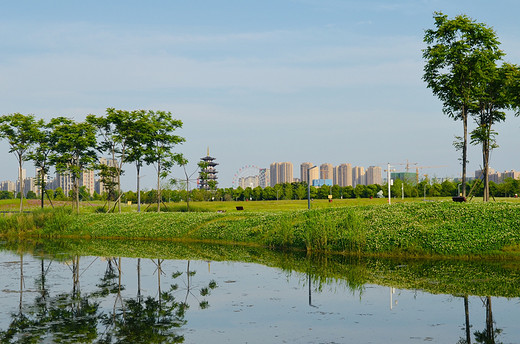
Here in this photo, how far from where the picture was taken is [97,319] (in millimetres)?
11984

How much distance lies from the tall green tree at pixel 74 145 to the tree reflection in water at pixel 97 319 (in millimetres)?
32652

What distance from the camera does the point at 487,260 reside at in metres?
21.8

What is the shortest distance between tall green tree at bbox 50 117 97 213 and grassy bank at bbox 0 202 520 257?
1541 cm

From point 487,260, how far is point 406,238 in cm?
370

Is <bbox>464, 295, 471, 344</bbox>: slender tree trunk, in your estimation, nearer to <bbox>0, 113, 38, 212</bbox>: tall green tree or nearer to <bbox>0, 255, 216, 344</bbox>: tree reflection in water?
<bbox>0, 255, 216, 344</bbox>: tree reflection in water

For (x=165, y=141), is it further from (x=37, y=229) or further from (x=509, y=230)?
(x=509, y=230)

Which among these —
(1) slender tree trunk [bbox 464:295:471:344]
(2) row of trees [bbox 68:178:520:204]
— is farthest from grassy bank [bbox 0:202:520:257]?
(2) row of trees [bbox 68:178:520:204]

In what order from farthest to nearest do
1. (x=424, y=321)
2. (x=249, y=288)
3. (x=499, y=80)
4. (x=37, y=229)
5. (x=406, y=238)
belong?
1. (x=37, y=229)
2. (x=499, y=80)
3. (x=406, y=238)
4. (x=249, y=288)
5. (x=424, y=321)

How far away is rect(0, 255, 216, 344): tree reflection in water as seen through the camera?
10375mm

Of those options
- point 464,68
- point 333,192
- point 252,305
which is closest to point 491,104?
point 464,68

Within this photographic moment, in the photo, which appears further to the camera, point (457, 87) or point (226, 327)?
point (457, 87)

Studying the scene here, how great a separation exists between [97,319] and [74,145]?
126 ft

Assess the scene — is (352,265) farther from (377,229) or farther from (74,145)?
(74,145)

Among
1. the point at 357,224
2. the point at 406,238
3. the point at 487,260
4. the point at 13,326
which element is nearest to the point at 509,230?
the point at 487,260
